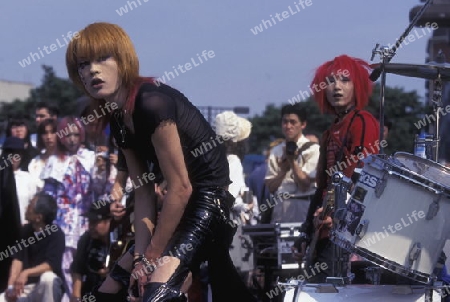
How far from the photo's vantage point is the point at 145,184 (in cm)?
497

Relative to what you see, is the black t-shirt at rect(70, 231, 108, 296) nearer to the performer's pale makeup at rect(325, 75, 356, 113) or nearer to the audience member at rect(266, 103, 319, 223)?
the audience member at rect(266, 103, 319, 223)

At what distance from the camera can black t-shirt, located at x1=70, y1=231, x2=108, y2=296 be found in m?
8.24

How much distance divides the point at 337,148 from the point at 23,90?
206ft

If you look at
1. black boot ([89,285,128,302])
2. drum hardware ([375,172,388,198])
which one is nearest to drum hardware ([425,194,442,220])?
drum hardware ([375,172,388,198])

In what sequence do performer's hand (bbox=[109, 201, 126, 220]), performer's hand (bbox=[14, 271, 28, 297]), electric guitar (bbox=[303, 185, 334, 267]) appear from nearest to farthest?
1. electric guitar (bbox=[303, 185, 334, 267])
2. performer's hand (bbox=[109, 201, 126, 220])
3. performer's hand (bbox=[14, 271, 28, 297])

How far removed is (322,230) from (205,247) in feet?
5.63

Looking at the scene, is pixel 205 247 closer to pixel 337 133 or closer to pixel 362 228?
pixel 362 228

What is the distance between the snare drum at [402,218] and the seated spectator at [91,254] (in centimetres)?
367

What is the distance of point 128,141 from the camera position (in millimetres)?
4691

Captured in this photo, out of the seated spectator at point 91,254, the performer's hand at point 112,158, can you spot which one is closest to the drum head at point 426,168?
the seated spectator at point 91,254

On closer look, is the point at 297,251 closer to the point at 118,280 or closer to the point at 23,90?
the point at 118,280

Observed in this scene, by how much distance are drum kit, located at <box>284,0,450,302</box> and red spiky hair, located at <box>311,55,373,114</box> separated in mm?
1504

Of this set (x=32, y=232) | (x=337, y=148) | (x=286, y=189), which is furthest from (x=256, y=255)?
(x=337, y=148)

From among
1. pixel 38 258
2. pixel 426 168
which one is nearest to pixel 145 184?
pixel 426 168
